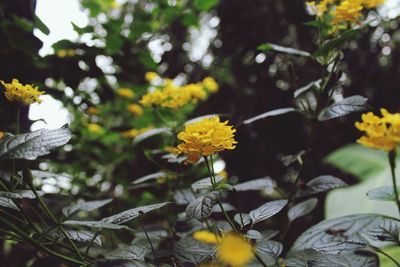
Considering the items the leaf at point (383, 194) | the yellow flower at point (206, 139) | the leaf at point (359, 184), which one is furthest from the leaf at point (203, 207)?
the leaf at point (359, 184)

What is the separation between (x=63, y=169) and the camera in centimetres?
163

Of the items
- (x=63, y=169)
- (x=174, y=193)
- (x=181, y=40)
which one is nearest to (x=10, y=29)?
(x=174, y=193)

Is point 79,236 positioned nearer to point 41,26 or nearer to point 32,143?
point 32,143

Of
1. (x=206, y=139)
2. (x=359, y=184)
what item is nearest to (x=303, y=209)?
(x=206, y=139)

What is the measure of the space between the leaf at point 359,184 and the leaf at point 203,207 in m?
1.32

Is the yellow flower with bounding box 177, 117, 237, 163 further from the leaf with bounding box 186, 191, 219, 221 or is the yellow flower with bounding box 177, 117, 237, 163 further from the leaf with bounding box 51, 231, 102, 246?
the leaf with bounding box 51, 231, 102, 246

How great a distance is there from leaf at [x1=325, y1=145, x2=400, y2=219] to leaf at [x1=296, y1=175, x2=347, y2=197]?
969mm

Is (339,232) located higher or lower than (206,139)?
lower

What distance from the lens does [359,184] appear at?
7.66 ft

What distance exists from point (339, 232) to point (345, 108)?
11.4 inches

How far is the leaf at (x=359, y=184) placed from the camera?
6.15ft

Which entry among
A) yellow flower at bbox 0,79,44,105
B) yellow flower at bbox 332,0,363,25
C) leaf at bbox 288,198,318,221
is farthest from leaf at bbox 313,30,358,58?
yellow flower at bbox 0,79,44,105

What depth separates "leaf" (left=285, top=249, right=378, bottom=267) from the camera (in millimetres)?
575

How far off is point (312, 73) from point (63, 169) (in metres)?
1.81
